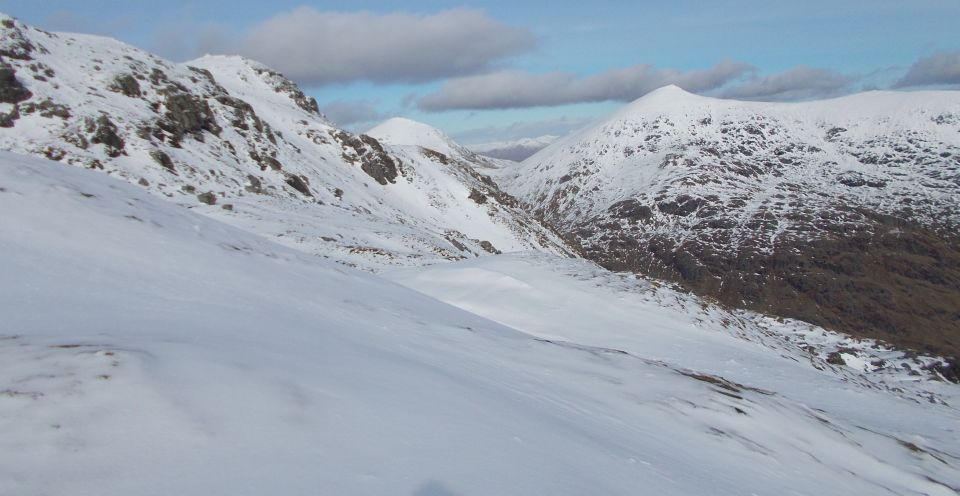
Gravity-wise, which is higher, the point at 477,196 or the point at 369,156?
the point at 369,156

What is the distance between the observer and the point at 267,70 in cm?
7738

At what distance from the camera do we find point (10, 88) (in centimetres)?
3055

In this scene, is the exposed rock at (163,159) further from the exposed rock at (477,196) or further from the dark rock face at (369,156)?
the exposed rock at (477,196)

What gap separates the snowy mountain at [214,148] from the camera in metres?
29.8

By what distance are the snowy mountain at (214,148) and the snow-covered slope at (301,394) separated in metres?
14.6

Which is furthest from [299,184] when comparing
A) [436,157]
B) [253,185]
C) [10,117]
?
[436,157]

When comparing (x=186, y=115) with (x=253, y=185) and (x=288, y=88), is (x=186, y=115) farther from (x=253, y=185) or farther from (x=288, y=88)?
(x=288, y=88)

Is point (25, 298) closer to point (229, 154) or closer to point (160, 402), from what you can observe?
point (160, 402)

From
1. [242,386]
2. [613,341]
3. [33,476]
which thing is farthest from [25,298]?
[613,341]

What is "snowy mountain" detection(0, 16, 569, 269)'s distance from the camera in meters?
29.8

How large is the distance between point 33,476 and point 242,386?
1808 mm

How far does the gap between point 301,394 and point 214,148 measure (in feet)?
144

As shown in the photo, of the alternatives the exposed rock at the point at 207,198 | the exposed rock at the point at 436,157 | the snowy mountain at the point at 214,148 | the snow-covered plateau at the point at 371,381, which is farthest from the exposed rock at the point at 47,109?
the exposed rock at the point at 436,157

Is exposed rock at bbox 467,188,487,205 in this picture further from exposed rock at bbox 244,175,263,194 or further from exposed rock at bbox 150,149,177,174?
→ exposed rock at bbox 150,149,177,174
